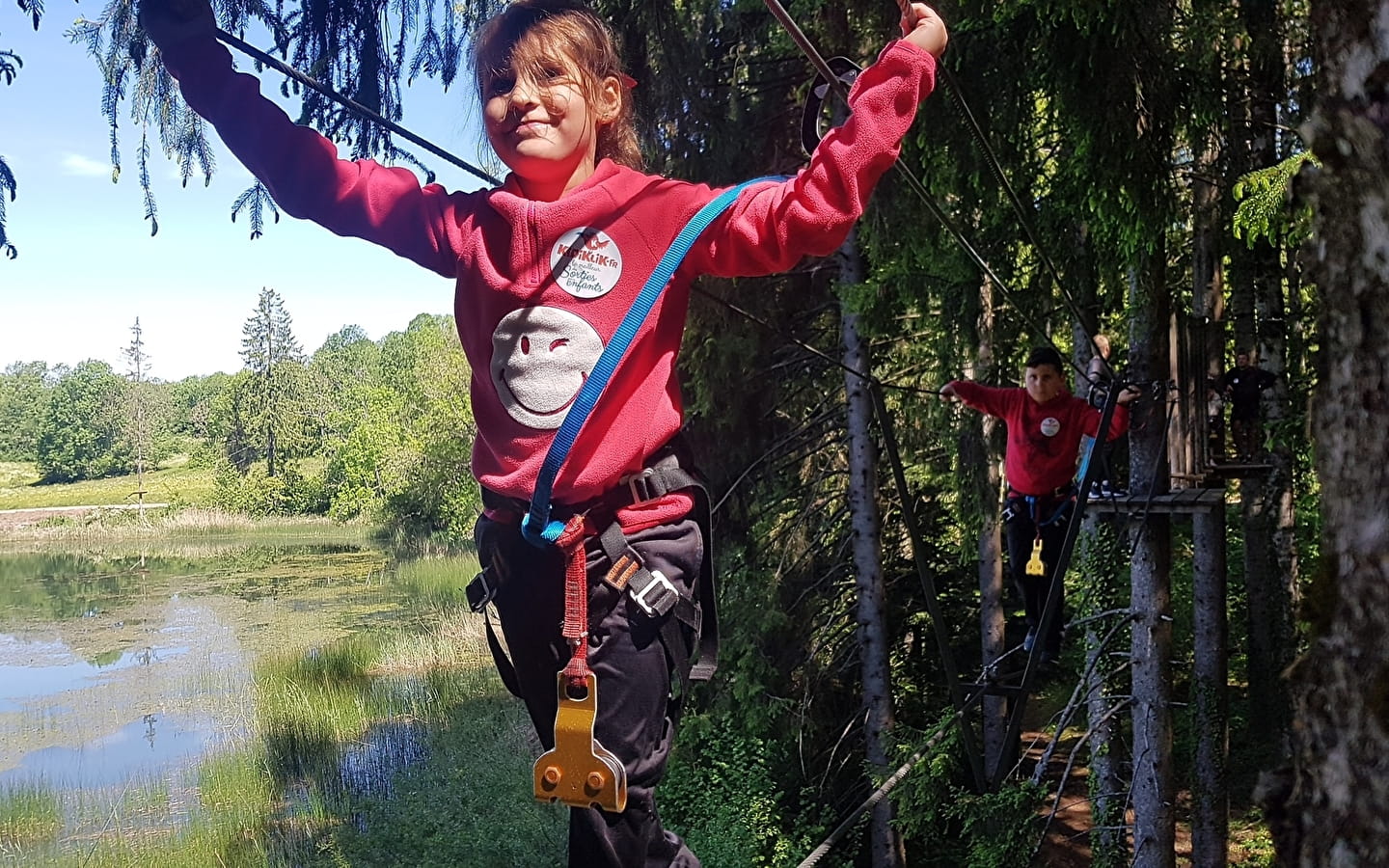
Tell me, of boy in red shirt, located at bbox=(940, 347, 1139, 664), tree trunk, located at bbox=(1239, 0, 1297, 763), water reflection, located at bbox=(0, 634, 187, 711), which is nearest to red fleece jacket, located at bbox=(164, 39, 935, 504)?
boy in red shirt, located at bbox=(940, 347, 1139, 664)

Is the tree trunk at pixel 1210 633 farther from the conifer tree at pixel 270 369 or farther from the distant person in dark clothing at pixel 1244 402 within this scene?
the conifer tree at pixel 270 369

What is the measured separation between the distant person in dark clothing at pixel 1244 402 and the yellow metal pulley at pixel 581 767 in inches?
190

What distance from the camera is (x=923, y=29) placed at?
134cm

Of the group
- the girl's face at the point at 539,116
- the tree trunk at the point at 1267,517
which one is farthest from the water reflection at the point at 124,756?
the girl's face at the point at 539,116

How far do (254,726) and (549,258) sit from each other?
13.1 meters

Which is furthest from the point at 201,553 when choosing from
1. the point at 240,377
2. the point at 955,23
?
the point at 955,23

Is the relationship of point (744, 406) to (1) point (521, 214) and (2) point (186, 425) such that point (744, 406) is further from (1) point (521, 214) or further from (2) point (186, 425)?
(2) point (186, 425)

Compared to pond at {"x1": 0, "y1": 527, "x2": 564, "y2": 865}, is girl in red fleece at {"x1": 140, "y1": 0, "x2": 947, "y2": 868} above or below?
above

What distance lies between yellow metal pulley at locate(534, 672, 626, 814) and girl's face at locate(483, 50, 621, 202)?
64 cm

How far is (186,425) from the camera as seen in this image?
21859 millimetres

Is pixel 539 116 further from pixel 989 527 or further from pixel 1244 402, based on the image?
pixel 989 527

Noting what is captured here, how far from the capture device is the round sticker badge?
1350 millimetres

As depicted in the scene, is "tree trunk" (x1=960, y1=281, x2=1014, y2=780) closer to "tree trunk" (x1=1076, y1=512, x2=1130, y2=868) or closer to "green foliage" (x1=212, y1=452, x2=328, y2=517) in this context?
"tree trunk" (x1=1076, y1=512, x2=1130, y2=868)

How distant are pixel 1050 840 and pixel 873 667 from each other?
3.12 metres
